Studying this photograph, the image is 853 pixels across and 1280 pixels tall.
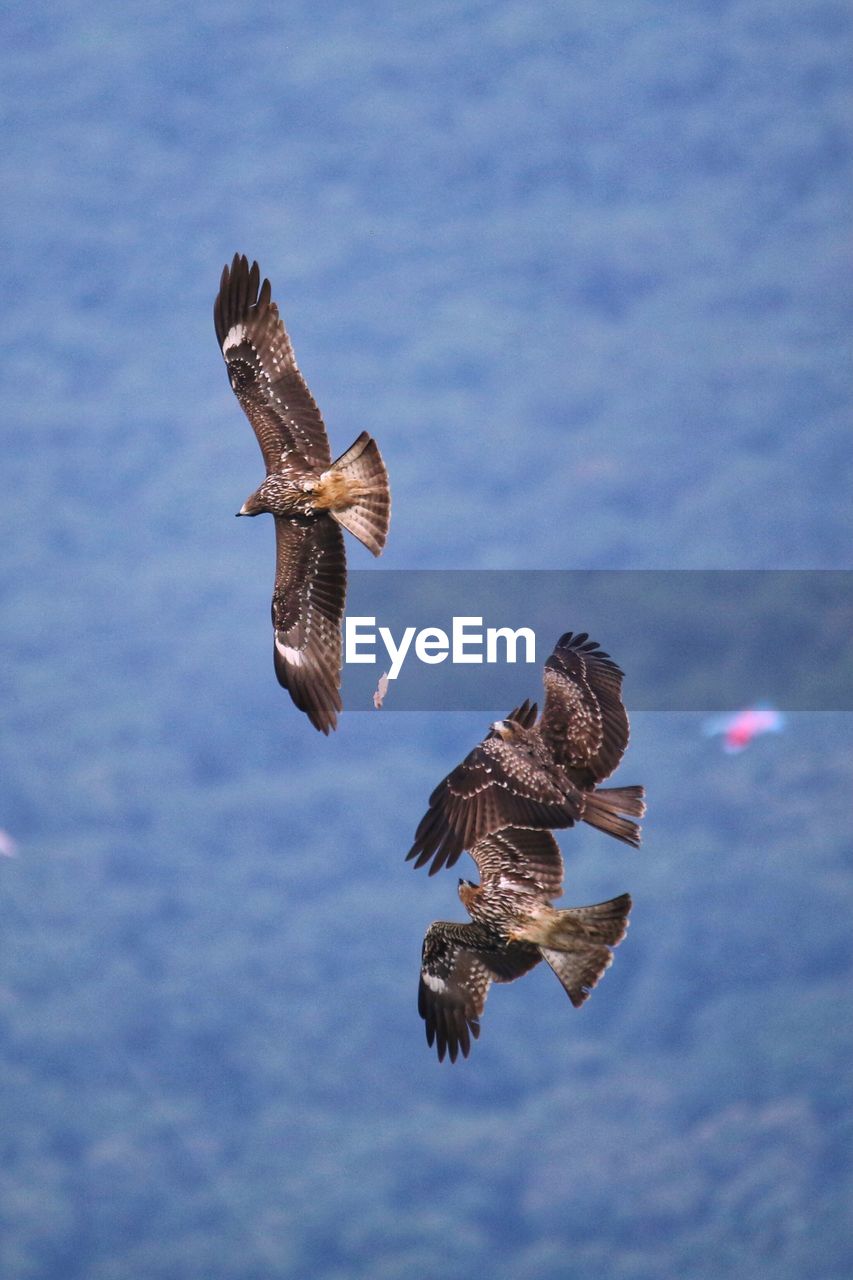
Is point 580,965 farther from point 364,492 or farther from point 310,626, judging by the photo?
point 364,492

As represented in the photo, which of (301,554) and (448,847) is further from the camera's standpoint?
(301,554)

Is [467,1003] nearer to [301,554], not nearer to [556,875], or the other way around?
[556,875]

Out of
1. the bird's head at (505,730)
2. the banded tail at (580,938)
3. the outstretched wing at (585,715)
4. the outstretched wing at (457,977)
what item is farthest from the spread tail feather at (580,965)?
the bird's head at (505,730)

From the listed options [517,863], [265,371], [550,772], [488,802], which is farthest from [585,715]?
[265,371]

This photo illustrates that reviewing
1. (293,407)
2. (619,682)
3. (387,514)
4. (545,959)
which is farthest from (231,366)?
(545,959)

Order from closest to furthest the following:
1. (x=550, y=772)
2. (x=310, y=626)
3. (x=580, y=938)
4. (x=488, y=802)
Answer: (x=488, y=802) < (x=550, y=772) < (x=580, y=938) < (x=310, y=626)

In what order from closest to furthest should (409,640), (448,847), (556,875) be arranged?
1. (448,847)
2. (556,875)
3. (409,640)
